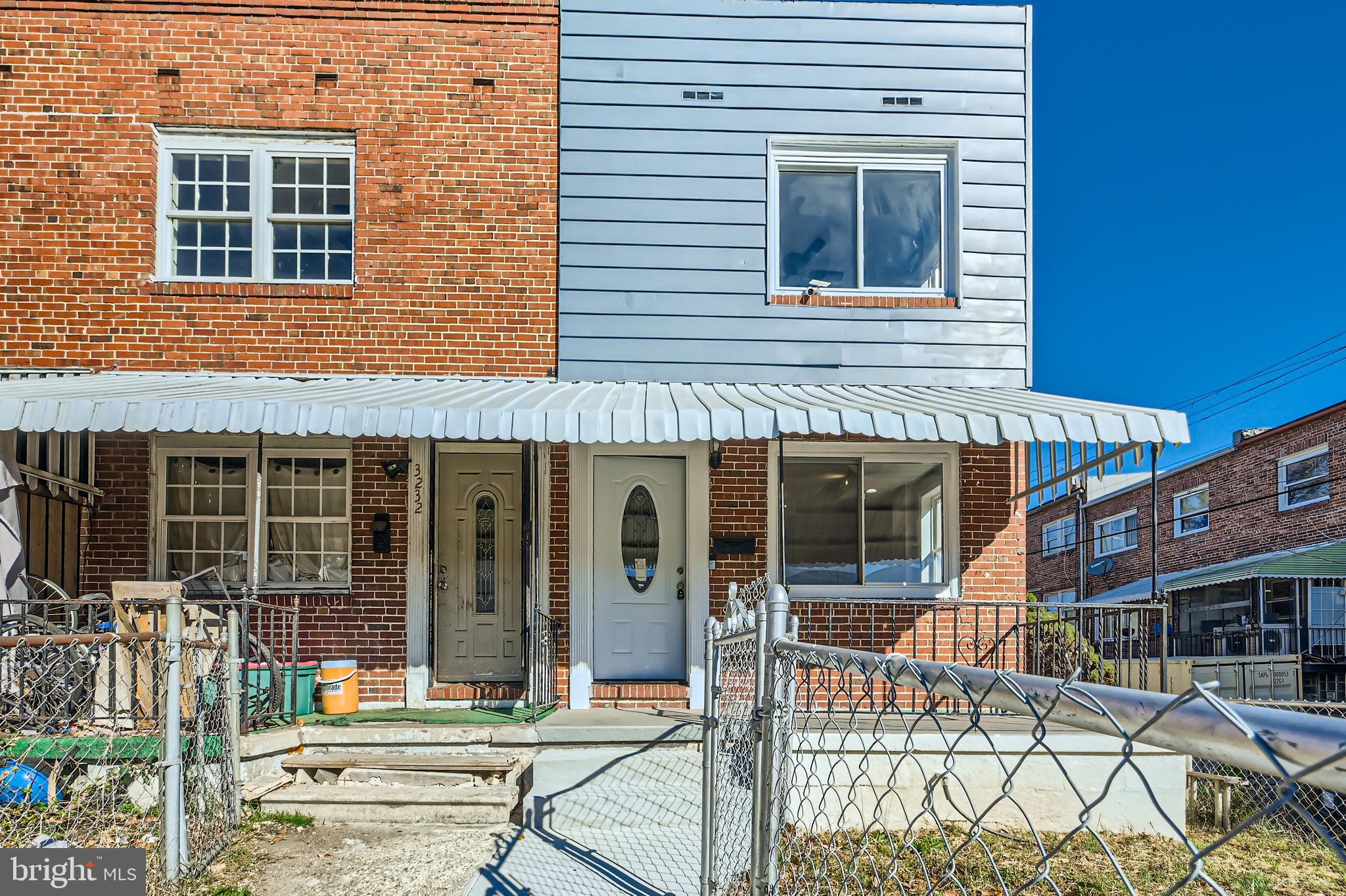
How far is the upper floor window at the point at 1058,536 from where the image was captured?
3156cm

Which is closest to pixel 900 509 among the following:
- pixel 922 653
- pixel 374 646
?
pixel 922 653

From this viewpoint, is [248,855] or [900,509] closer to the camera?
[248,855]

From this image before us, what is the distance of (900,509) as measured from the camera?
9562mm

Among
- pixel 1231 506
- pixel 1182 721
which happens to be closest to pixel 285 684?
pixel 1182 721

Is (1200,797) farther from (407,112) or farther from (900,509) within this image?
(407,112)

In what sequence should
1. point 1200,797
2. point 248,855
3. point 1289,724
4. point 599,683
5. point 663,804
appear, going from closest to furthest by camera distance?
→ point 1289,724, point 248,855, point 663,804, point 1200,797, point 599,683

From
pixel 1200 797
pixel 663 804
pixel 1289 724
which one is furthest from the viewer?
pixel 1200 797

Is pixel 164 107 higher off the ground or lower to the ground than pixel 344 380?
higher

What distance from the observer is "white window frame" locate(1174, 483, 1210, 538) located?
24953 millimetres

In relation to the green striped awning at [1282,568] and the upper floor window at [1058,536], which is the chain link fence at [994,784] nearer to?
the green striped awning at [1282,568]

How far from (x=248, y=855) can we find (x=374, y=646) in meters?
3.35

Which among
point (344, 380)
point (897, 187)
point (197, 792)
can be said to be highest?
point (897, 187)

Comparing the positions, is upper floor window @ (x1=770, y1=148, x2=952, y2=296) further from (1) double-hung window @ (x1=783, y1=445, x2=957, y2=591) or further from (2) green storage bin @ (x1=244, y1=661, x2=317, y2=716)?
(2) green storage bin @ (x1=244, y1=661, x2=317, y2=716)

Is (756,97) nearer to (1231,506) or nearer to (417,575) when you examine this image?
(417,575)
